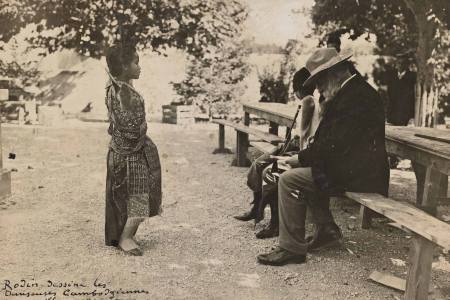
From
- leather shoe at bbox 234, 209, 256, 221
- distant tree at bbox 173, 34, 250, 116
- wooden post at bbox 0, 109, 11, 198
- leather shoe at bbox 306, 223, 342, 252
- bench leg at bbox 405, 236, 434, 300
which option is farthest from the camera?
distant tree at bbox 173, 34, 250, 116

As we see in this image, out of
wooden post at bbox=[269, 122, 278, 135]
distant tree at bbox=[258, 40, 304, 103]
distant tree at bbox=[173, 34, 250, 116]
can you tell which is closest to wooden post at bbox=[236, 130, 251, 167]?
wooden post at bbox=[269, 122, 278, 135]

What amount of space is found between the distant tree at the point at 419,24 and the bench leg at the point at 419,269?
634cm

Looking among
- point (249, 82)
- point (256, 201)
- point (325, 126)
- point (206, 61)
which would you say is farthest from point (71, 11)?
point (325, 126)

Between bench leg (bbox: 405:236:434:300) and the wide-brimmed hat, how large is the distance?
5.40 feet

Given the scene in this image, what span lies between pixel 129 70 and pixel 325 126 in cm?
168

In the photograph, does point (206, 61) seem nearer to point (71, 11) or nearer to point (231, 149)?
point (71, 11)

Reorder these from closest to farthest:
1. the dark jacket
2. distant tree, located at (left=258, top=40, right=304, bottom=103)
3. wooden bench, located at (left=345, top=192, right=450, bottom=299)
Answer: wooden bench, located at (left=345, top=192, right=450, bottom=299)
the dark jacket
distant tree, located at (left=258, top=40, right=304, bottom=103)

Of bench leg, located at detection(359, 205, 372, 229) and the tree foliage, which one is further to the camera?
the tree foliage

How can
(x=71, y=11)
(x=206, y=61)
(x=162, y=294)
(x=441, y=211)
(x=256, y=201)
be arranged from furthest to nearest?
(x=206, y=61) → (x=71, y=11) → (x=441, y=211) → (x=256, y=201) → (x=162, y=294)

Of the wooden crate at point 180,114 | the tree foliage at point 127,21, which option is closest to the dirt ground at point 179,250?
the wooden crate at point 180,114

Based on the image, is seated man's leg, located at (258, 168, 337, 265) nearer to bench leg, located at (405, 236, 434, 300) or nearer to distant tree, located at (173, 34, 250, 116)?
bench leg, located at (405, 236, 434, 300)

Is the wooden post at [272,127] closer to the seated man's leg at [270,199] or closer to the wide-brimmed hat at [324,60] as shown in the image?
the seated man's leg at [270,199]

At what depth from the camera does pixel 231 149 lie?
10898mm

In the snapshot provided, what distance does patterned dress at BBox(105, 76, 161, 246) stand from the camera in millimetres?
4551
